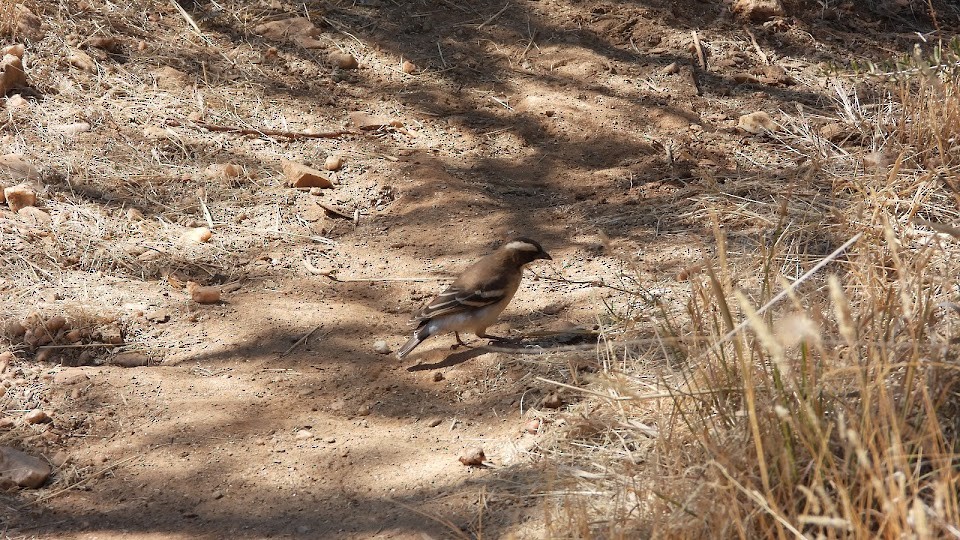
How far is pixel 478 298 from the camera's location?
5270 millimetres

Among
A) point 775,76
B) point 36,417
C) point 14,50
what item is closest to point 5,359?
point 36,417

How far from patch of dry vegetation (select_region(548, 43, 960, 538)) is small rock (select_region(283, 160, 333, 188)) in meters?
2.86

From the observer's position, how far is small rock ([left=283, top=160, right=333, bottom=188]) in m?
6.89

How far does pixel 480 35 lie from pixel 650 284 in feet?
12.4

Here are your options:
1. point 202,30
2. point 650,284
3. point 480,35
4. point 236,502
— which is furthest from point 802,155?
point 202,30

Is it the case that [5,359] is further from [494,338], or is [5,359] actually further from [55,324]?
[494,338]

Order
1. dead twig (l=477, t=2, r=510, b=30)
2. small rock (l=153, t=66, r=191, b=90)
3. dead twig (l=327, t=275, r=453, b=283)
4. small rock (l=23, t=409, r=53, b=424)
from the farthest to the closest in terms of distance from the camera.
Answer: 1. dead twig (l=477, t=2, r=510, b=30)
2. small rock (l=153, t=66, r=191, b=90)
3. dead twig (l=327, t=275, r=453, b=283)
4. small rock (l=23, t=409, r=53, b=424)

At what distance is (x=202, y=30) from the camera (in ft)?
27.1

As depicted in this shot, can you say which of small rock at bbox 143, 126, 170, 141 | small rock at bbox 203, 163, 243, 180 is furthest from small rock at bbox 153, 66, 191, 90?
small rock at bbox 203, 163, 243, 180

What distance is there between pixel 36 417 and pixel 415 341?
6.17ft

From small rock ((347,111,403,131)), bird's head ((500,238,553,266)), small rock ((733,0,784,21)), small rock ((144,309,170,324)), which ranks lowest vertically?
small rock ((144,309,170,324))

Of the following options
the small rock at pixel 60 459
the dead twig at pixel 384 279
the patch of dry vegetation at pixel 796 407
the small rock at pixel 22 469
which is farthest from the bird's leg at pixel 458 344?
the small rock at pixel 22 469

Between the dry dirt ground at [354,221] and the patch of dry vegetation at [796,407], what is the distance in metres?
0.32

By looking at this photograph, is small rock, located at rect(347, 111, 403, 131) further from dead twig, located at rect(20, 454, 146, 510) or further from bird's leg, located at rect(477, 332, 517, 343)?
dead twig, located at rect(20, 454, 146, 510)
